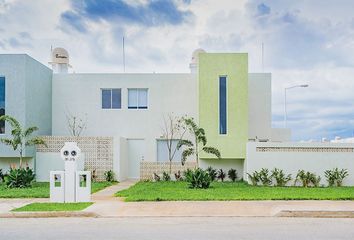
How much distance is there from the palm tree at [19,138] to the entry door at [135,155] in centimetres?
584

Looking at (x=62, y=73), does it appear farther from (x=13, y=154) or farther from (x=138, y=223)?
(x=138, y=223)

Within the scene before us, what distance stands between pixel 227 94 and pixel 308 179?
6264 mm

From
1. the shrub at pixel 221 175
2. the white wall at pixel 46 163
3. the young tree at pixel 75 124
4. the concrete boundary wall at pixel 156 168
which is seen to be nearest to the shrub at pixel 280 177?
the shrub at pixel 221 175

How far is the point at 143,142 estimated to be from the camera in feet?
92.8

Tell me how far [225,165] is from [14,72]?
1249 centimetres

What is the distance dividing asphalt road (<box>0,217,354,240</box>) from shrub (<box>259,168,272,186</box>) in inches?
390

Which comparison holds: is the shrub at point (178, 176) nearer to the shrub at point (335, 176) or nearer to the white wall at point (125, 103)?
the white wall at point (125, 103)

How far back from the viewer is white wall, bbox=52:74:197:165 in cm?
2808

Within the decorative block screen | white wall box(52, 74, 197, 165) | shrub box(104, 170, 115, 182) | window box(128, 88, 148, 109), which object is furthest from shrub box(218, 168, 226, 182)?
window box(128, 88, 148, 109)

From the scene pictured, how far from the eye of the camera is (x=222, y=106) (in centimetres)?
2530

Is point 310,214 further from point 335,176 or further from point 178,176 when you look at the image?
point 178,176

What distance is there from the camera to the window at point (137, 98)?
28.4 meters

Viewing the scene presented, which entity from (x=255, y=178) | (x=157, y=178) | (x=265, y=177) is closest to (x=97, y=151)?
(x=157, y=178)

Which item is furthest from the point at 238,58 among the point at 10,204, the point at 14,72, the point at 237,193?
the point at 10,204
